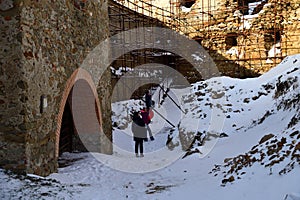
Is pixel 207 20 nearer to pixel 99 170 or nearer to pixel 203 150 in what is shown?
pixel 203 150

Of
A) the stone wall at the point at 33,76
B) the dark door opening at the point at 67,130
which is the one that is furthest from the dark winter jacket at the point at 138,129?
the stone wall at the point at 33,76

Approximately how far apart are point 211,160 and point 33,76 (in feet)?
12.0

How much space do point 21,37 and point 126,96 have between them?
34.5 feet

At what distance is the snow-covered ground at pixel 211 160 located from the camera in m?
3.91

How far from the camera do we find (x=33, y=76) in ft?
15.3

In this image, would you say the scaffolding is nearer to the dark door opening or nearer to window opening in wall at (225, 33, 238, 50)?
window opening in wall at (225, 33, 238, 50)

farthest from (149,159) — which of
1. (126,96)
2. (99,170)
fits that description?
(126,96)

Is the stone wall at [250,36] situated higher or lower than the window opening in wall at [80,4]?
higher

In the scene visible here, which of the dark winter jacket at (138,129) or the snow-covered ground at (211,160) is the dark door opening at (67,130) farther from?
Result: the dark winter jacket at (138,129)

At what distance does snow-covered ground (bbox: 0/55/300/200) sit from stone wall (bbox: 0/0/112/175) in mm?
380

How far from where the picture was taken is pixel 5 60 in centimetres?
436

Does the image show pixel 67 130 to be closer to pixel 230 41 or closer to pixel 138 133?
pixel 138 133

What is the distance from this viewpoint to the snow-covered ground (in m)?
3.91

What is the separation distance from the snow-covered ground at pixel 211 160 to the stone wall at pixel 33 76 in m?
0.38
